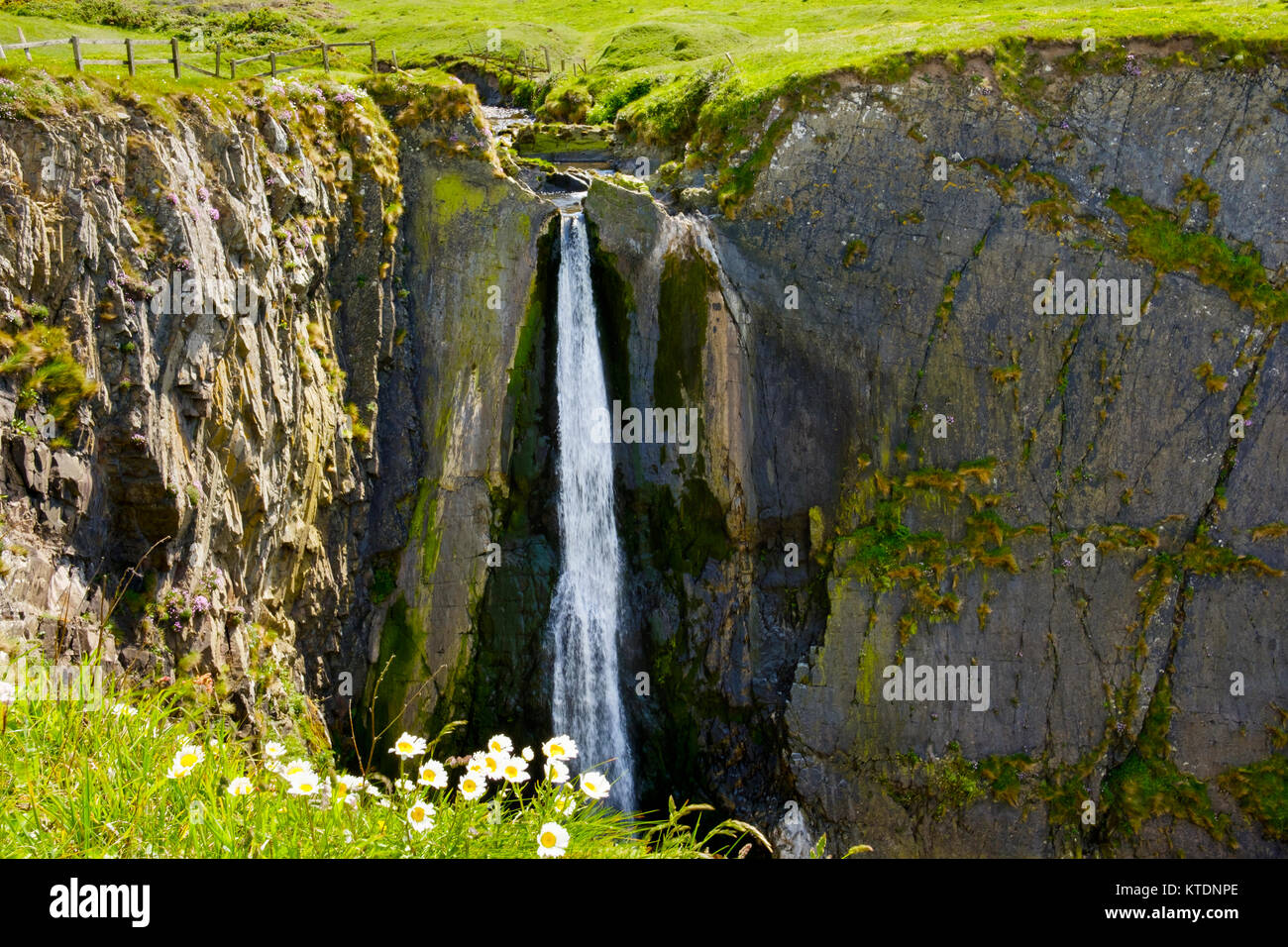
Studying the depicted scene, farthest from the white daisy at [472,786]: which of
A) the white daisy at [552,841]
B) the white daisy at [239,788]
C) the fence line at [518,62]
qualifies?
the fence line at [518,62]

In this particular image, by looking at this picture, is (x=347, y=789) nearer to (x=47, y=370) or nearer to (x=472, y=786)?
(x=472, y=786)

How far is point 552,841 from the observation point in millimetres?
4008

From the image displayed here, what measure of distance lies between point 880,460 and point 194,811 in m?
20.3

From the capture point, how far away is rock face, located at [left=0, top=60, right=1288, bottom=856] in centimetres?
2150

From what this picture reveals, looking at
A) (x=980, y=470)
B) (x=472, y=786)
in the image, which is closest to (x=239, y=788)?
(x=472, y=786)

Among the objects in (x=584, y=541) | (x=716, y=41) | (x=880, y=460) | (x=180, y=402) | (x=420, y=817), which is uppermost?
(x=716, y=41)

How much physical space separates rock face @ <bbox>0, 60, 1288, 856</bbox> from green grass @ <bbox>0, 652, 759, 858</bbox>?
15819mm

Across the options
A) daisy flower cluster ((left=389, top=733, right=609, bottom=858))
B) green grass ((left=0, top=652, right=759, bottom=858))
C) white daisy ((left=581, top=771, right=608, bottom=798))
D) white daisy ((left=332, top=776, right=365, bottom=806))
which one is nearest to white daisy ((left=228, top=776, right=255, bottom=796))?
green grass ((left=0, top=652, right=759, bottom=858))

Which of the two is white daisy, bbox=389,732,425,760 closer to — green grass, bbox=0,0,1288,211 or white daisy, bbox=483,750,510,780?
white daisy, bbox=483,750,510,780

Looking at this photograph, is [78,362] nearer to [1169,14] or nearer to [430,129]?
[430,129]

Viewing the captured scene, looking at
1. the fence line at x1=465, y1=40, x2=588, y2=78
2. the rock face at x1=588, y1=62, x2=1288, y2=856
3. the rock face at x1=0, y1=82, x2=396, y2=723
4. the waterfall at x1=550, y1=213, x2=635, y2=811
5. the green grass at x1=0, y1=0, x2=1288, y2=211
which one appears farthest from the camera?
the fence line at x1=465, y1=40, x2=588, y2=78

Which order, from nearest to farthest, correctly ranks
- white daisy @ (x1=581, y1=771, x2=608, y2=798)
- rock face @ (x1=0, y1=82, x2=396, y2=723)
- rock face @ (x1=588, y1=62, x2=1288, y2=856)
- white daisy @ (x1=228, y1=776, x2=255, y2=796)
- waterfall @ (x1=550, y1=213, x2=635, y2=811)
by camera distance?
1. white daisy @ (x1=228, y1=776, x2=255, y2=796)
2. white daisy @ (x1=581, y1=771, x2=608, y2=798)
3. rock face @ (x1=0, y1=82, x2=396, y2=723)
4. waterfall @ (x1=550, y1=213, x2=635, y2=811)
5. rock face @ (x1=588, y1=62, x2=1288, y2=856)

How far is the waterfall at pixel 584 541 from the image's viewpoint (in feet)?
70.3

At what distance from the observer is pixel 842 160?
75.4 ft
